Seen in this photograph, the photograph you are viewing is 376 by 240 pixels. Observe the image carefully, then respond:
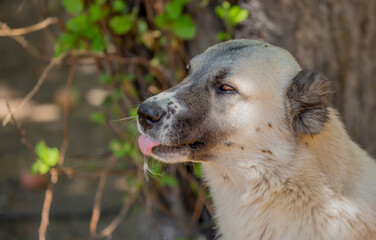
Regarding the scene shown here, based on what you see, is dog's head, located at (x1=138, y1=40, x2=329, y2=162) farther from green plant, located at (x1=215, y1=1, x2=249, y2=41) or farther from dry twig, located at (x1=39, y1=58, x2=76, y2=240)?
dry twig, located at (x1=39, y1=58, x2=76, y2=240)

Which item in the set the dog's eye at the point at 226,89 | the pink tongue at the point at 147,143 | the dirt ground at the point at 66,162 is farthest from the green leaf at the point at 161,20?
the dirt ground at the point at 66,162

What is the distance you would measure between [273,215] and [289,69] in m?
0.86

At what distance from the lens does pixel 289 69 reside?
3033mm

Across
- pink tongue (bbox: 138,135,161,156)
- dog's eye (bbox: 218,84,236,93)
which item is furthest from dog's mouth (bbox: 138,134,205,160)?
dog's eye (bbox: 218,84,236,93)

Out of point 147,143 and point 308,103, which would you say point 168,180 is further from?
point 308,103

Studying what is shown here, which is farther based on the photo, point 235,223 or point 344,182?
point 235,223

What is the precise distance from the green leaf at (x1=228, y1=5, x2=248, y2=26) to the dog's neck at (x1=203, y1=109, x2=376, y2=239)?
1052mm

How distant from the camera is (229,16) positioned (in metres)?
3.73

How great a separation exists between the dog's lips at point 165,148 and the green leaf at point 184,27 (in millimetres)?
1051

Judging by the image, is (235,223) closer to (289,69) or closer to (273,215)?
(273,215)

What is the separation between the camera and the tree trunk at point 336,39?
152 inches

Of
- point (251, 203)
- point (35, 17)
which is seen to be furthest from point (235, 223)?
point (35, 17)

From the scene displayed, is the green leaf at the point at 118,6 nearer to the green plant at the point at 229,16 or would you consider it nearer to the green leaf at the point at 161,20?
the green leaf at the point at 161,20

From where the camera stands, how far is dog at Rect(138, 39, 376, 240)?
2811mm
